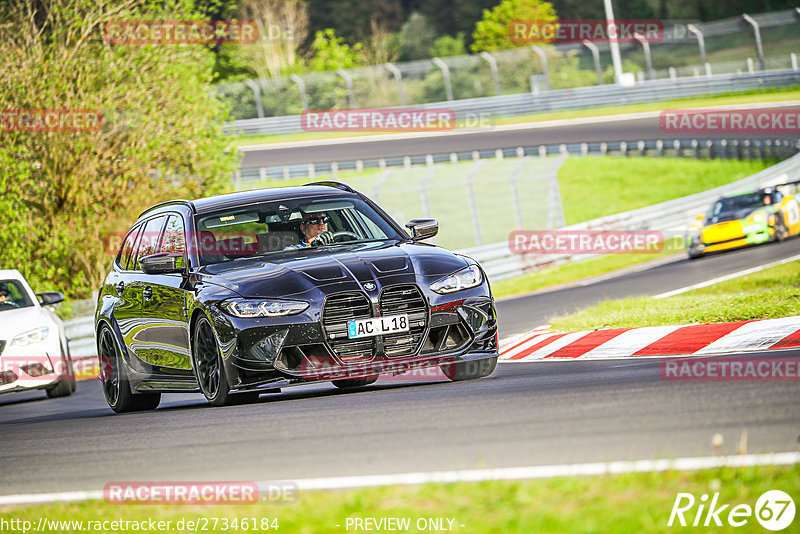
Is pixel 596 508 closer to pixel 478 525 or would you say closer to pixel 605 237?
pixel 478 525

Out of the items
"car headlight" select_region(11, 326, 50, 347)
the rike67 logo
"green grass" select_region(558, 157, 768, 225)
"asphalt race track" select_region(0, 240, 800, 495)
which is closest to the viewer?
the rike67 logo

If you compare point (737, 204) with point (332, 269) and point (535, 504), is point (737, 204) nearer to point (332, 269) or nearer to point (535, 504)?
point (332, 269)

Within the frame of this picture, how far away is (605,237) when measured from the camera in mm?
27281

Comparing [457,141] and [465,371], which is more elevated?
[465,371]

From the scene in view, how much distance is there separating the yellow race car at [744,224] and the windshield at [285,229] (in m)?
14.7

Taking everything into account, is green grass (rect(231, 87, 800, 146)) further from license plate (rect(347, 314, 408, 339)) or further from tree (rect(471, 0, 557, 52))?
license plate (rect(347, 314, 408, 339))

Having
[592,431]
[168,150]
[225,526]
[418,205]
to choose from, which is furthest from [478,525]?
[418,205]

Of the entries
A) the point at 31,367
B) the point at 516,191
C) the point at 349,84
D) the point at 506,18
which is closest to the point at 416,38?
the point at 506,18

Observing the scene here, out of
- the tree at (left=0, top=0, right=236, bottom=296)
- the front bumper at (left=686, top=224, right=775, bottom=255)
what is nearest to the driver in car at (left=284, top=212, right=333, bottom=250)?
the tree at (left=0, top=0, right=236, bottom=296)

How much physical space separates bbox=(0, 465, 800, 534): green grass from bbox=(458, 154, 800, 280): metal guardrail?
18.8 m

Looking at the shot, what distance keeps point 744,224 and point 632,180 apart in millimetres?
15072

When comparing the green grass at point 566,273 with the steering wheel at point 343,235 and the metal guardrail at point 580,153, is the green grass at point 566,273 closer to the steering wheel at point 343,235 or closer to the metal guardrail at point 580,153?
the metal guardrail at point 580,153

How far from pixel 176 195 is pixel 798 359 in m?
19.0

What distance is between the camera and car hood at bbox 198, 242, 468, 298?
853 cm
